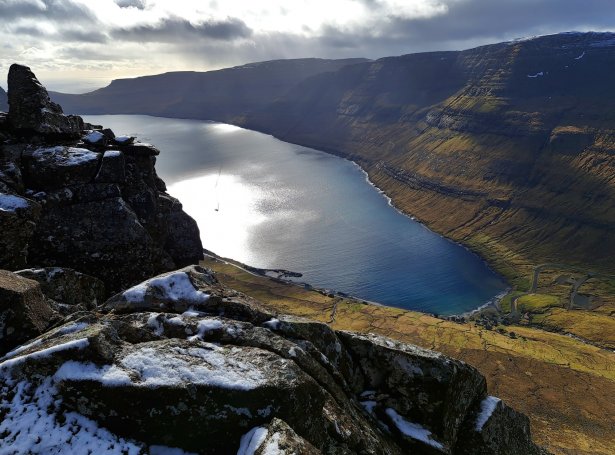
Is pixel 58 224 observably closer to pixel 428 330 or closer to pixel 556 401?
pixel 556 401

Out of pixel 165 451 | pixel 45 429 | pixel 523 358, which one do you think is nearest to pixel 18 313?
pixel 45 429

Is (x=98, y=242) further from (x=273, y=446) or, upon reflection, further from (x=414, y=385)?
(x=414, y=385)

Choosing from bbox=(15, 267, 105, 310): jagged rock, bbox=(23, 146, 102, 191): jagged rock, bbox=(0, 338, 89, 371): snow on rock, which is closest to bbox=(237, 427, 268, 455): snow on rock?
bbox=(0, 338, 89, 371): snow on rock

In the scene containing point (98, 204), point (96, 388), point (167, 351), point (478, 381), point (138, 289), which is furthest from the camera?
point (98, 204)

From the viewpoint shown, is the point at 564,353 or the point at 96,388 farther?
the point at 564,353

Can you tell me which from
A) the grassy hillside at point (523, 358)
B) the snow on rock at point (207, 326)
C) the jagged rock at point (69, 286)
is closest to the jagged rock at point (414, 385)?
the snow on rock at point (207, 326)

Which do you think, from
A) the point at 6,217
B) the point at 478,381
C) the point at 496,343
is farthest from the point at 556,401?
the point at 6,217
